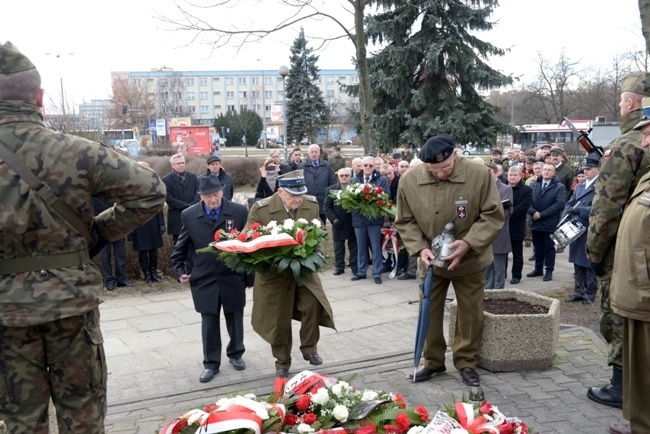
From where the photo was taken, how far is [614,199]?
16.2ft

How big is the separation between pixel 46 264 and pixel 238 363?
3440 millimetres

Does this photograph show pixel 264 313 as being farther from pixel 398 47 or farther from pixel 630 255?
pixel 398 47

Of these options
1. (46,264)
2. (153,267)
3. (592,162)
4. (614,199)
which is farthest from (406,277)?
(46,264)

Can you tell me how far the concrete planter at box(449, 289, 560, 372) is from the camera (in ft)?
19.4

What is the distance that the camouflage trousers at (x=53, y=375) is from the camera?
10.9 ft

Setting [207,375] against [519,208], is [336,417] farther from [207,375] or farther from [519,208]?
[519,208]

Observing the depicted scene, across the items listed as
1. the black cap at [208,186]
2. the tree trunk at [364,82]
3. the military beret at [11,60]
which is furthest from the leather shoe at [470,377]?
the tree trunk at [364,82]

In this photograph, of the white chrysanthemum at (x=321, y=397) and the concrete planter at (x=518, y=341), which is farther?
the concrete planter at (x=518, y=341)

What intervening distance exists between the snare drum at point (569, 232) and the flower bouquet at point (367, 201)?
2.74 meters

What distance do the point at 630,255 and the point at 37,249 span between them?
3677 mm

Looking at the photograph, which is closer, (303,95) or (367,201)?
(367,201)

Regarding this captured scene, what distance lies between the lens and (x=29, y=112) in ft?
11.0

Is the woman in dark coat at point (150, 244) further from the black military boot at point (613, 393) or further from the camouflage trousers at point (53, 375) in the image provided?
the black military boot at point (613, 393)

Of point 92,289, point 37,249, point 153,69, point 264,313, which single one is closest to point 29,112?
point 37,249
